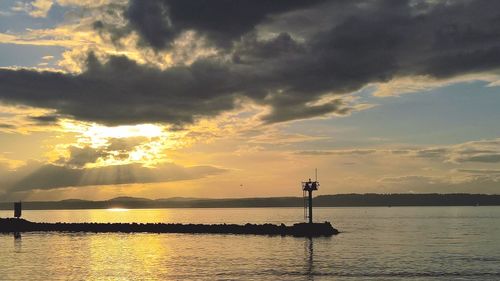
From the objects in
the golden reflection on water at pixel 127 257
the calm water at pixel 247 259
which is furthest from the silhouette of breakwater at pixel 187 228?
the golden reflection on water at pixel 127 257

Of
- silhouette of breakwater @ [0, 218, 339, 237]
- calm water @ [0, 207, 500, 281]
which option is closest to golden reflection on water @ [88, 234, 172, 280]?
calm water @ [0, 207, 500, 281]

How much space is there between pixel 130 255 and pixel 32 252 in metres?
14.2

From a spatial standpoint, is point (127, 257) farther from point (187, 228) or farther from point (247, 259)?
point (187, 228)

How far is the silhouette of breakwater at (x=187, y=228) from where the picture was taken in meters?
98.1

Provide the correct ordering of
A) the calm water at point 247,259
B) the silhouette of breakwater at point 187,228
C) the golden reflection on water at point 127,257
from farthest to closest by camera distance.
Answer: the silhouette of breakwater at point 187,228, the golden reflection on water at point 127,257, the calm water at point 247,259

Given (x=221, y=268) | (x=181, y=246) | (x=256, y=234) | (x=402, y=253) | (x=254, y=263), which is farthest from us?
(x=256, y=234)

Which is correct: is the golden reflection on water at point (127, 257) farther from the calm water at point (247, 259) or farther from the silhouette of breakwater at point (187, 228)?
the silhouette of breakwater at point (187, 228)

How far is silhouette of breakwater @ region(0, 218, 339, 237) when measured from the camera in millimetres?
98125

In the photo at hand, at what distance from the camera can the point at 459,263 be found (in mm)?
62250

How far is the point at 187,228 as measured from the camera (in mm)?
108625

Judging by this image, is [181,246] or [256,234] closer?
[181,246]

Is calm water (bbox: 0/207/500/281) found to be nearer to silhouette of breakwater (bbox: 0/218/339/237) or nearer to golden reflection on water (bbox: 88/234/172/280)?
golden reflection on water (bbox: 88/234/172/280)

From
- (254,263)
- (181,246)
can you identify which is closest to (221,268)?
(254,263)

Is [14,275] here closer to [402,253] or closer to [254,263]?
[254,263]
